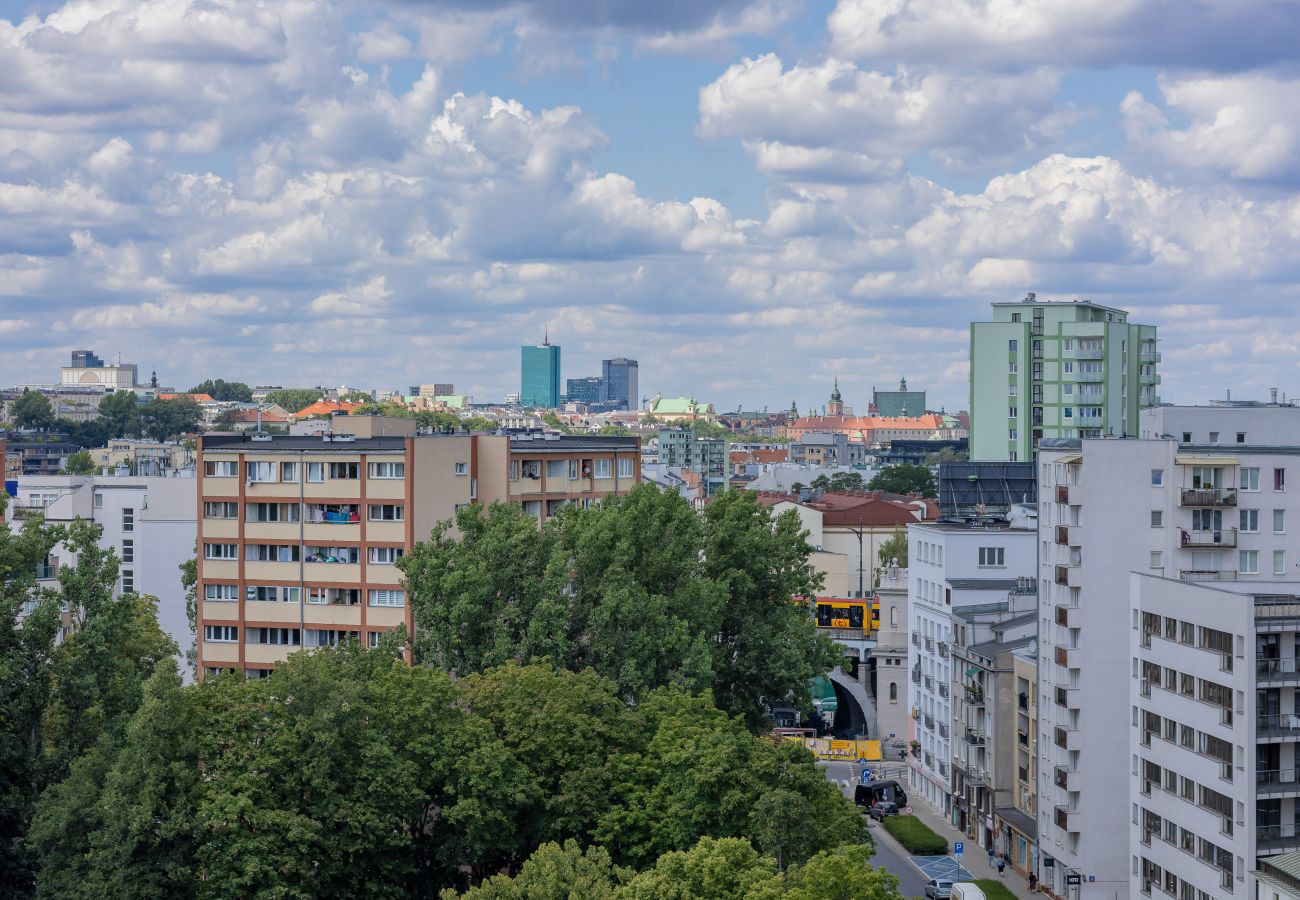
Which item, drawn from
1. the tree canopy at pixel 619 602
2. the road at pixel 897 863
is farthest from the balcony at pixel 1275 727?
the tree canopy at pixel 619 602

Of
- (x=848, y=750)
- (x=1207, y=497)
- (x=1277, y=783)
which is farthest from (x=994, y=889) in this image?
(x=848, y=750)

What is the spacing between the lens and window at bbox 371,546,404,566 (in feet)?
255

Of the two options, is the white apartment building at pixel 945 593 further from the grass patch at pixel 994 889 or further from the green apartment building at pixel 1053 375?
the green apartment building at pixel 1053 375

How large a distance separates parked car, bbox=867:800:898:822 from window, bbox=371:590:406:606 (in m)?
29.5

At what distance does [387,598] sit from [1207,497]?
1376 inches

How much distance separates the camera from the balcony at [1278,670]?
2143 inches

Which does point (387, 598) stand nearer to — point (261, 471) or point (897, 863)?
point (261, 471)

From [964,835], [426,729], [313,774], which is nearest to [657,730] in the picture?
[426,729]

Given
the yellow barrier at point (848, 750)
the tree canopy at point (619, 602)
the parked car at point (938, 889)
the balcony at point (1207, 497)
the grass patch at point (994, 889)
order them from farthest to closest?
1. the yellow barrier at point (848, 750)
2. the grass patch at point (994, 889)
3. the parked car at point (938, 889)
4. the balcony at point (1207, 497)
5. the tree canopy at point (619, 602)

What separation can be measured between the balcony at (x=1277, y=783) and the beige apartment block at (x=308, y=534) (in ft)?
122

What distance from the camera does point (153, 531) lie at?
112312 mm

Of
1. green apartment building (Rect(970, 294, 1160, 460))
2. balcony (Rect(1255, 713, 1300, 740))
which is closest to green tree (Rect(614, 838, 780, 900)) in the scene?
balcony (Rect(1255, 713, 1300, 740))

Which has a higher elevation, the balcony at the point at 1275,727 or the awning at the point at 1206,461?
the awning at the point at 1206,461

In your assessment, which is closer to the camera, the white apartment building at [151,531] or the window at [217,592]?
the window at [217,592]
